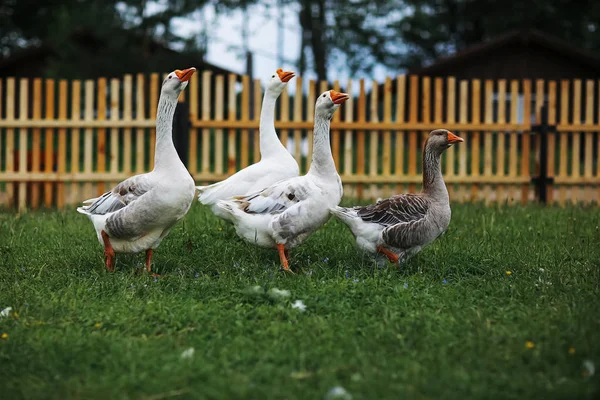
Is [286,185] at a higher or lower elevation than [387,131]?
lower

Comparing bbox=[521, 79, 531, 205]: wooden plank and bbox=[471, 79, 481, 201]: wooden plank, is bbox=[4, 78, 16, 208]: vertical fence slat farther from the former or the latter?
bbox=[521, 79, 531, 205]: wooden plank

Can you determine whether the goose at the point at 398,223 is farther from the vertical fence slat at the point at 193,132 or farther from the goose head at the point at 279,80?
the vertical fence slat at the point at 193,132

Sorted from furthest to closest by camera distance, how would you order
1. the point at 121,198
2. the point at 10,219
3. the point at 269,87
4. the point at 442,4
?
the point at 442,4 < the point at 10,219 < the point at 269,87 < the point at 121,198

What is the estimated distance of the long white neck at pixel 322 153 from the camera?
6.27m

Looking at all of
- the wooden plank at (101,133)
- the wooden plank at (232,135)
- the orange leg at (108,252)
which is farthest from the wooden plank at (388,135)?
the orange leg at (108,252)

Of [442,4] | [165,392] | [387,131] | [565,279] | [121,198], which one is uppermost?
[442,4]

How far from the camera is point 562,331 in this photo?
4242 millimetres

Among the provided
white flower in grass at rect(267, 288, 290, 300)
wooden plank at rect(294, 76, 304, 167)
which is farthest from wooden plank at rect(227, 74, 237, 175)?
white flower in grass at rect(267, 288, 290, 300)

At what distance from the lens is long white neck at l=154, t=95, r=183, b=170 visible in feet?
19.6

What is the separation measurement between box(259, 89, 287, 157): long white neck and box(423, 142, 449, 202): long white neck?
1763mm

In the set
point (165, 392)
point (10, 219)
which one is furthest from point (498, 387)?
point (10, 219)

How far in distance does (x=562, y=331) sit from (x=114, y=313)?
2977 millimetres

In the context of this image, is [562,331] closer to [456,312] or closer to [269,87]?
[456,312]

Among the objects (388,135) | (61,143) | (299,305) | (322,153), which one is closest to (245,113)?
(388,135)
